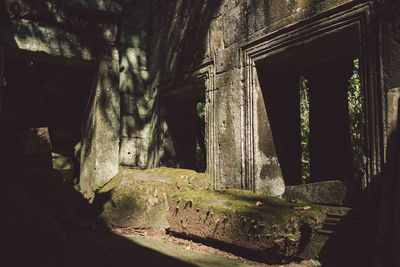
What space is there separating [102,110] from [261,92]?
2.78m

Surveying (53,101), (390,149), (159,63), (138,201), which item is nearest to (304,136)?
(159,63)

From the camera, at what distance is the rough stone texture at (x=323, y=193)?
97.0 inches

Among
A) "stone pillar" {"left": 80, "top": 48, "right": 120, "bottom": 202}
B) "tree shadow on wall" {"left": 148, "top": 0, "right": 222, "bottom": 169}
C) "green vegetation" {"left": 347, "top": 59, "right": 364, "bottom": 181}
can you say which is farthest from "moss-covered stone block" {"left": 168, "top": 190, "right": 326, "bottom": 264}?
"green vegetation" {"left": 347, "top": 59, "right": 364, "bottom": 181}

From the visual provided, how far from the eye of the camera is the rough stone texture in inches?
97.0

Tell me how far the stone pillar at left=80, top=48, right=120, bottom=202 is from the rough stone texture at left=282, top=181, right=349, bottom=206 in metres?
3.04

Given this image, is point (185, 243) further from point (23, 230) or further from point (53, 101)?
point (53, 101)

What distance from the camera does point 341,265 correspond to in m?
2.17

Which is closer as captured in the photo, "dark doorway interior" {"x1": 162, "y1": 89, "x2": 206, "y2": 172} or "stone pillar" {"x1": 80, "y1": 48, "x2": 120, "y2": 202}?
"stone pillar" {"x1": 80, "y1": 48, "x2": 120, "y2": 202}

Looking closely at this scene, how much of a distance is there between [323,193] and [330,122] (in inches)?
96.1

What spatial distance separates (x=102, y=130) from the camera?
479 cm

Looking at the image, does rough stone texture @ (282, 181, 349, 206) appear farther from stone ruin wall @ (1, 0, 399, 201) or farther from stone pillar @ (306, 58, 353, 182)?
stone pillar @ (306, 58, 353, 182)

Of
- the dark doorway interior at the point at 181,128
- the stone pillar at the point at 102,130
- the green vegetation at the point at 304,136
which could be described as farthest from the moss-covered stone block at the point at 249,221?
the green vegetation at the point at 304,136

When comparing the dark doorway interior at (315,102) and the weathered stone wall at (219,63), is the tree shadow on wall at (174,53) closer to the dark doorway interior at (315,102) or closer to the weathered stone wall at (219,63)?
the weathered stone wall at (219,63)

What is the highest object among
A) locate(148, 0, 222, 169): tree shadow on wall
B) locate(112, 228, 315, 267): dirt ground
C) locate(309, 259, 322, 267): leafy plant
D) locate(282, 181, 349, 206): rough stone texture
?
locate(148, 0, 222, 169): tree shadow on wall
